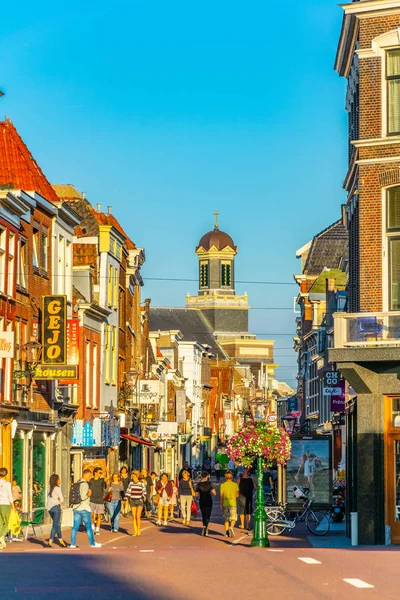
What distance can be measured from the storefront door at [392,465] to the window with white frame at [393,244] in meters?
2.43

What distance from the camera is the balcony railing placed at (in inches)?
1020

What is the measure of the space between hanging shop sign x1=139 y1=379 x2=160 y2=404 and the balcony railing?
30.8 meters

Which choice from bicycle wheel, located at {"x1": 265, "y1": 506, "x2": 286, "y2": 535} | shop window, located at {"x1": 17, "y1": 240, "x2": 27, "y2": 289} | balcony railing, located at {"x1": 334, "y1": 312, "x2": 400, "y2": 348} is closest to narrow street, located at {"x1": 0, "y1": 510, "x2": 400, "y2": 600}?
balcony railing, located at {"x1": 334, "y1": 312, "x2": 400, "y2": 348}

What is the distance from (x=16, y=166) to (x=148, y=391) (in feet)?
63.7

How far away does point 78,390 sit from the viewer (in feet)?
147

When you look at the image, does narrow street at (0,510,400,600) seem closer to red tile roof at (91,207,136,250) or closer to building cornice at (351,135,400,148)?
building cornice at (351,135,400,148)

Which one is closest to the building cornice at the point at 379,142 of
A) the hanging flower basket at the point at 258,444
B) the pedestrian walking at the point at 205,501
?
the hanging flower basket at the point at 258,444

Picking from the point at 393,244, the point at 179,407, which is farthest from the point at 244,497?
the point at 179,407

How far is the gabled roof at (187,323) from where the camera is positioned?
170 m

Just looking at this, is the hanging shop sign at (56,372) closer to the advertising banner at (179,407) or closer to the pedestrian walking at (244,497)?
the pedestrian walking at (244,497)

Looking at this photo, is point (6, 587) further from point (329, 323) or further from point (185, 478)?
point (329, 323)

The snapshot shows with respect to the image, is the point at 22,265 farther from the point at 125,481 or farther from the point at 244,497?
the point at 244,497

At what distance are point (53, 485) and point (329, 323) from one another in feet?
105

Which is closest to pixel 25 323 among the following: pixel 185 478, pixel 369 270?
pixel 185 478
